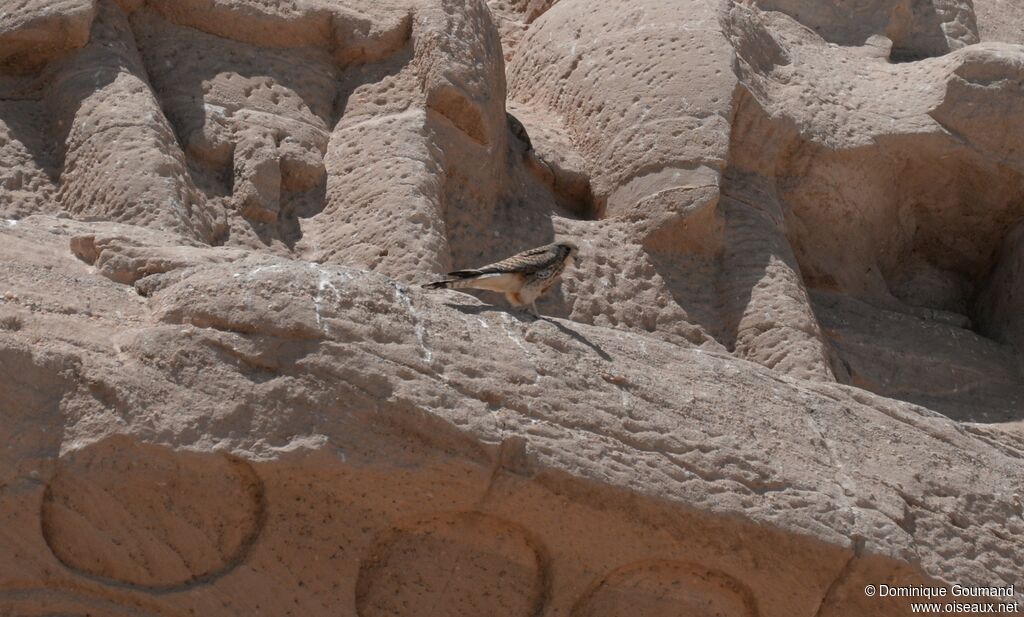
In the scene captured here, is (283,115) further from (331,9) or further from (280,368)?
(280,368)

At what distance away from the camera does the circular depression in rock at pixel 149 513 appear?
568 centimetres

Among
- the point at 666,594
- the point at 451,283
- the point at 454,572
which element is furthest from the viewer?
the point at 451,283

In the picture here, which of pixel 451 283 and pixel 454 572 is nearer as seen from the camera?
pixel 454 572

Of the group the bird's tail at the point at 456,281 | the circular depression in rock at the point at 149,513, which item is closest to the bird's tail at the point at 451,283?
the bird's tail at the point at 456,281

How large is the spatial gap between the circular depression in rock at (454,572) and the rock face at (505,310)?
0.4 inches

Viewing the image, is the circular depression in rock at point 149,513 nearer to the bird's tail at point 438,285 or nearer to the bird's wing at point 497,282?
the bird's tail at point 438,285

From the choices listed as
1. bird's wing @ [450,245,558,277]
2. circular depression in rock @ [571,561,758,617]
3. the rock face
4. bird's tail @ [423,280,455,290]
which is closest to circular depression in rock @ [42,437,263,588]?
the rock face

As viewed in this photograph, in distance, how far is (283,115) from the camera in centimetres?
842

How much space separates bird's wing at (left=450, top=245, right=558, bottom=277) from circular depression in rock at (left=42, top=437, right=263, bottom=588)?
141 cm

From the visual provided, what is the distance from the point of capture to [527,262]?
7.00 meters

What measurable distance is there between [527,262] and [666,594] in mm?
1342

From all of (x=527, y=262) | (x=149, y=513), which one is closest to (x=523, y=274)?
(x=527, y=262)

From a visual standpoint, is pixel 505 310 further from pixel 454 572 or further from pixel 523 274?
pixel 454 572

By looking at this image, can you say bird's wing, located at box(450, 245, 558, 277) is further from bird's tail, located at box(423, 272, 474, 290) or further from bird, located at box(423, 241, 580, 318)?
bird's tail, located at box(423, 272, 474, 290)
